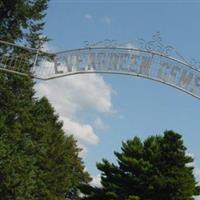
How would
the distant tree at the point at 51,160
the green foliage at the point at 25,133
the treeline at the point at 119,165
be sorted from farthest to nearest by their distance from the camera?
1. the distant tree at the point at 51,160
2. the treeline at the point at 119,165
3. the green foliage at the point at 25,133

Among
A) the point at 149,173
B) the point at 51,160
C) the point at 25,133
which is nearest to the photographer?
the point at 149,173

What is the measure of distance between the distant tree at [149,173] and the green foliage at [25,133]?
5.23 metres

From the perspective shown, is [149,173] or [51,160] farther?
[51,160]

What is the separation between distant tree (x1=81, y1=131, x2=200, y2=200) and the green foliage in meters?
5.23

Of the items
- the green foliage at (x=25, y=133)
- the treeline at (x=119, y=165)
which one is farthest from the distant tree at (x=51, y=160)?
the treeline at (x=119, y=165)

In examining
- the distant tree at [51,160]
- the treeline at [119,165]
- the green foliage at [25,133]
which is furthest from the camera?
the distant tree at [51,160]

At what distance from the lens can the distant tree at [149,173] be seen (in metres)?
41.6

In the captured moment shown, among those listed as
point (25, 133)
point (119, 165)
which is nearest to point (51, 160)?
point (25, 133)

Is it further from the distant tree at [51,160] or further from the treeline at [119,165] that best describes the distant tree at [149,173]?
the distant tree at [51,160]

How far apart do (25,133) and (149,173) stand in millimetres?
12808

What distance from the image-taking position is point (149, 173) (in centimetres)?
4216

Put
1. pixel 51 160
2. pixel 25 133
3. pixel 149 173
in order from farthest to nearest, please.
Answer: pixel 51 160, pixel 25 133, pixel 149 173

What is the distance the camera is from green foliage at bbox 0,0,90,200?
105ft

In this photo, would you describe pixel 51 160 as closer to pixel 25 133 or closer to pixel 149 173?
pixel 25 133
